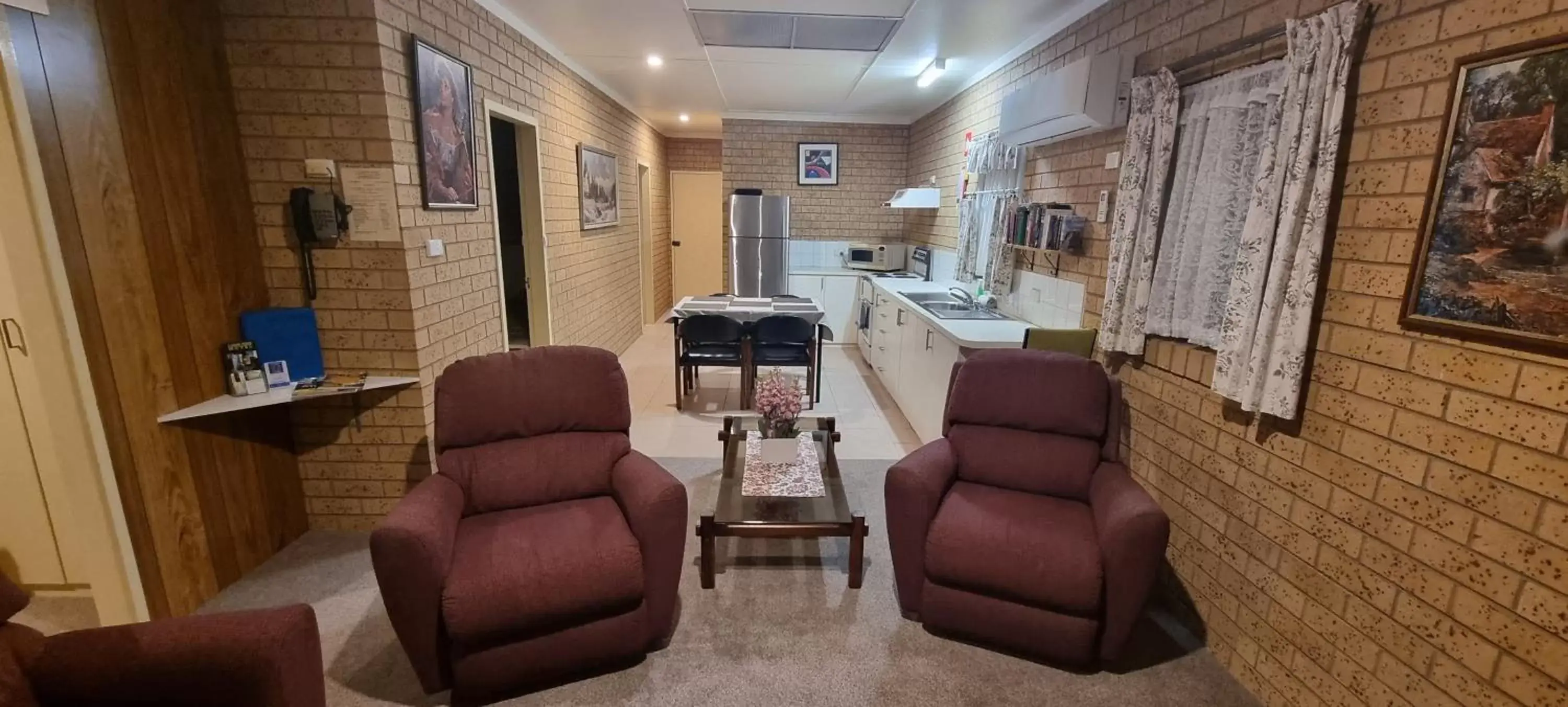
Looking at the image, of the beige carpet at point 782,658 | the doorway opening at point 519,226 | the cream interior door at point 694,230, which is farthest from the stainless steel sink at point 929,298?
the cream interior door at point 694,230

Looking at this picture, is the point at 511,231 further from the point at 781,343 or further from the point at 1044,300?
the point at 1044,300

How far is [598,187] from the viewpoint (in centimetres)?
529

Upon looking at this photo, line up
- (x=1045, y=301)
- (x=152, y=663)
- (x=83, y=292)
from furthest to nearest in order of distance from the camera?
(x=1045, y=301)
(x=83, y=292)
(x=152, y=663)

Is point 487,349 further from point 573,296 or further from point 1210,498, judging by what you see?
point 1210,498

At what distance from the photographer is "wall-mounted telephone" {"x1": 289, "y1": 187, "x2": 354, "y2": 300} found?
7.80ft

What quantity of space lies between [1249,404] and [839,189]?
5411mm

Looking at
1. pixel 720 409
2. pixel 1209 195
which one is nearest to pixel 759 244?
pixel 720 409

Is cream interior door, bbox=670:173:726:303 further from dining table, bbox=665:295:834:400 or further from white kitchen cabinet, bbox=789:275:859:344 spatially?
dining table, bbox=665:295:834:400

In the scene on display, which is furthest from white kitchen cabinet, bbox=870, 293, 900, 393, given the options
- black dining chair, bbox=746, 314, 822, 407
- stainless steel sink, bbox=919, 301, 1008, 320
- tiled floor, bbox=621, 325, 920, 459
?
black dining chair, bbox=746, 314, 822, 407

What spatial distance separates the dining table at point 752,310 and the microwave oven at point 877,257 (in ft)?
5.22

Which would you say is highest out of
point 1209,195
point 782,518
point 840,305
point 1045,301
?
point 1209,195

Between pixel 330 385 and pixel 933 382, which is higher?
pixel 330 385

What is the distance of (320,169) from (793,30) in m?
2.37

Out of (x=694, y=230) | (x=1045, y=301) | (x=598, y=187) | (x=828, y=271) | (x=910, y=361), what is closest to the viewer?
(x=1045, y=301)
